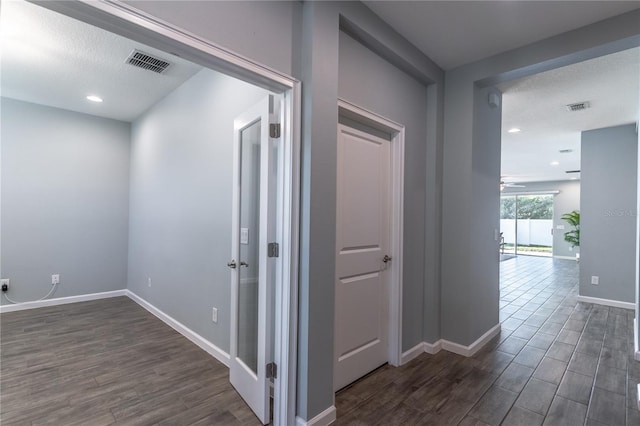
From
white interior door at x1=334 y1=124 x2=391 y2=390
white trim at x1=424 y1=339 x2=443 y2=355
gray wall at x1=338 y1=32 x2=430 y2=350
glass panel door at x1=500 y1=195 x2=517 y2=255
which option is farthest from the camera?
glass panel door at x1=500 y1=195 x2=517 y2=255

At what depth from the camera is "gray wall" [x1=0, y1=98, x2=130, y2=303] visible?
4074 millimetres

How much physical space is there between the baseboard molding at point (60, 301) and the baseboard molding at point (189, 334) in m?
0.69

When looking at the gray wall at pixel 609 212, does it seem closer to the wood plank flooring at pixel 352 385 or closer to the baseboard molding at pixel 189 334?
the wood plank flooring at pixel 352 385

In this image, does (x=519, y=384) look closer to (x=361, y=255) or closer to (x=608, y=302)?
(x=361, y=255)

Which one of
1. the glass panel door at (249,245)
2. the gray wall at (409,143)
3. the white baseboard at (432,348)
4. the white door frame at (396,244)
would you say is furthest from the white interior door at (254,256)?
the white baseboard at (432,348)

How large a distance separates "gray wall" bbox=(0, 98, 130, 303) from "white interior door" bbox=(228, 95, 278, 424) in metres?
3.69

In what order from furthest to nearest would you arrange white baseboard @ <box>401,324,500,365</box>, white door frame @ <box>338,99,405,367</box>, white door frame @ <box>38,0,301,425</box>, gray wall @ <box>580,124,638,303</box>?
1. gray wall @ <box>580,124,638,303</box>
2. white baseboard @ <box>401,324,500,365</box>
3. white door frame @ <box>338,99,405,367</box>
4. white door frame @ <box>38,0,301,425</box>

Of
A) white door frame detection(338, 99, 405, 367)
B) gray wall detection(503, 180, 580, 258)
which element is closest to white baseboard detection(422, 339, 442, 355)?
white door frame detection(338, 99, 405, 367)

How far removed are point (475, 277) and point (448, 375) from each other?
3.24ft

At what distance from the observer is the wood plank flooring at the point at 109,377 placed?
1986 millimetres

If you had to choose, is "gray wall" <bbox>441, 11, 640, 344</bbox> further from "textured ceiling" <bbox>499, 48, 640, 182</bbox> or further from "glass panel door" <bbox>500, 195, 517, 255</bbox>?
"glass panel door" <bbox>500, 195, 517, 255</bbox>

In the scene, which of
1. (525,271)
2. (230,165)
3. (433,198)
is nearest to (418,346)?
(433,198)

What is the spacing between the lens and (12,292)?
4.04m

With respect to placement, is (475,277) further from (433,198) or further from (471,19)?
(471,19)
